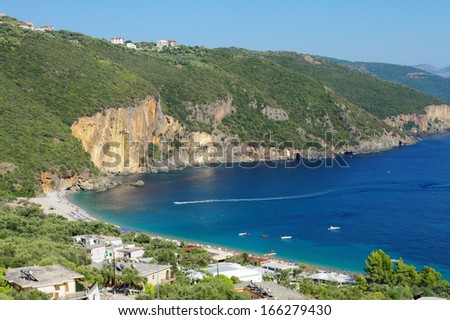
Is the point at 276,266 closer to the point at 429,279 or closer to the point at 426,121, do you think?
the point at 429,279

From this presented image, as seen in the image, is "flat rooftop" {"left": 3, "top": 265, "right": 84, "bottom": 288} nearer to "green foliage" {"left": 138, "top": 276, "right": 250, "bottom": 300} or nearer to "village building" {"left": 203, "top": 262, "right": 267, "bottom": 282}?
"green foliage" {"left": 138, "top": 276, "right": 250, "bottom": 300}

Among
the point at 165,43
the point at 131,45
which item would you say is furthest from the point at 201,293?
the point at 165,43

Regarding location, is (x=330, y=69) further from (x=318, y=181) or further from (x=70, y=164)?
(x=70, y=164)

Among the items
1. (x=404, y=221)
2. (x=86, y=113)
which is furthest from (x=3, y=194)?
(x=404, y=221)

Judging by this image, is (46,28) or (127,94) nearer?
(127,94)

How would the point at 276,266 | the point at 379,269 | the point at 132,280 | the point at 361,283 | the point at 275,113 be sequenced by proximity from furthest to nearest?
the point at 275,113 → the point at 276,266 → the point at 379,269 → the point at 361,283 → the point at 132,280

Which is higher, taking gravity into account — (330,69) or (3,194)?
(330,69)

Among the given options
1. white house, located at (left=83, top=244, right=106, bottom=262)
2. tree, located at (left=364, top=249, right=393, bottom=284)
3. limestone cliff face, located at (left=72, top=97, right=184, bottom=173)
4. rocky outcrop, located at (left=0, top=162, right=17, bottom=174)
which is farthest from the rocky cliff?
tree, located at (left=364, top=249, right=393, bottom=284)
